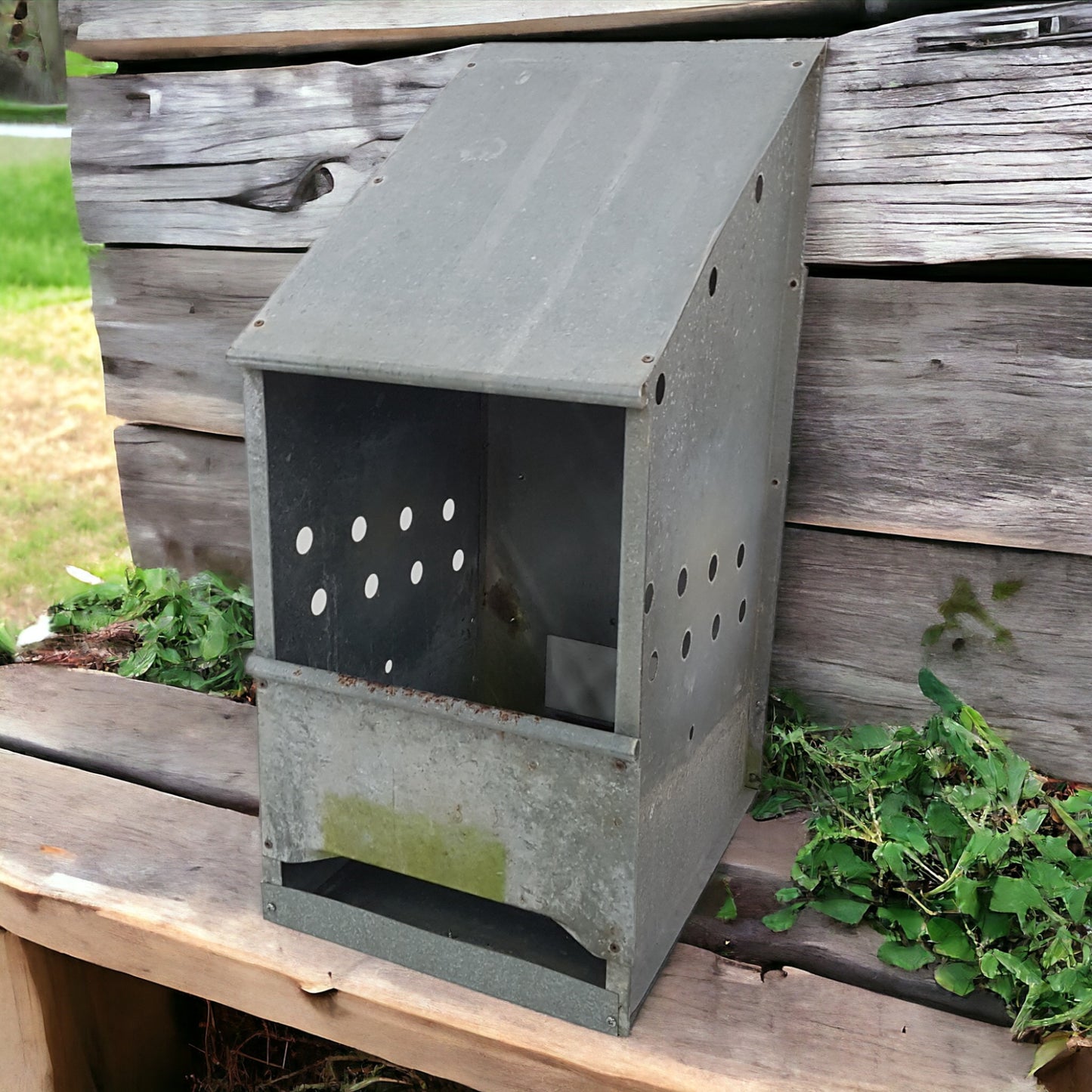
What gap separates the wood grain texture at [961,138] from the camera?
1269mm

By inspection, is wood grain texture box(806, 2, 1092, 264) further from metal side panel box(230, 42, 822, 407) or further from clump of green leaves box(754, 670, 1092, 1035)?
clump of green leaves box(754, 670, 1092, 1035)

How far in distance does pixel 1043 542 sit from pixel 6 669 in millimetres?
1604

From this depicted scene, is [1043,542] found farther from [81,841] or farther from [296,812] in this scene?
[81,841]

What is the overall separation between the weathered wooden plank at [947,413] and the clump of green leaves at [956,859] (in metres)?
0.24

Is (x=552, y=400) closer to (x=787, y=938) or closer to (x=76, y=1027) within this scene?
(x=787, y=938)

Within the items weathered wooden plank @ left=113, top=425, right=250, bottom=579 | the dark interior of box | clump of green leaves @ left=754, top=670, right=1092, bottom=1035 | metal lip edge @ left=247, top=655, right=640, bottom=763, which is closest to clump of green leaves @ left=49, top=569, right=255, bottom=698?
weathered wooden plank @ left=113, top=425, right=250, bottom=579

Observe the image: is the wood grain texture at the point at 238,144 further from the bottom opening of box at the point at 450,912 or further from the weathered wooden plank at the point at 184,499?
the bottom opening of box at the point at 450,912

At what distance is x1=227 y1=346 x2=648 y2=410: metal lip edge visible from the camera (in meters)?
0.91

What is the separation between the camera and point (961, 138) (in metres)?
1.31

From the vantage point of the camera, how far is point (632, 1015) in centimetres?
110

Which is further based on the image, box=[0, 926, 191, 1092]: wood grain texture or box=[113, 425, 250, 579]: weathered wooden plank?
box=[113, 425, 250, 579]: weathered wooden plank

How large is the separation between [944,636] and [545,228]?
768 mm

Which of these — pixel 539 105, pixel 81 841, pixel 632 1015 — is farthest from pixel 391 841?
pixel 539 105

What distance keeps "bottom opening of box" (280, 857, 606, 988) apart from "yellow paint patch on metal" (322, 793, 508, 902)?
0.08 m
